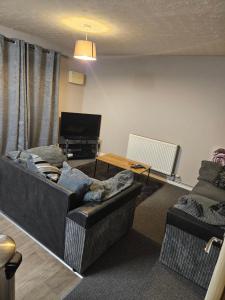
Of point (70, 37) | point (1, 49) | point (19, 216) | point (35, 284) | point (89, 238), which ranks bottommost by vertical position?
point (35, 284)

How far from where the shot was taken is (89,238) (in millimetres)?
1821

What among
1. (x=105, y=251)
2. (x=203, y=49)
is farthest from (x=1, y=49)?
(x=105, y=251)

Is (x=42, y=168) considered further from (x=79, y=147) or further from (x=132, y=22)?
(x=79, y=147)

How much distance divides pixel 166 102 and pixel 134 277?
3147 mm

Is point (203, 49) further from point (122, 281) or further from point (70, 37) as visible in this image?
point (122, 281)

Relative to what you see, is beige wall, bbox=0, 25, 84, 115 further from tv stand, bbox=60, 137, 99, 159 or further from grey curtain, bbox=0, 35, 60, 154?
tv stand, bbox=60, 137, 99, 159

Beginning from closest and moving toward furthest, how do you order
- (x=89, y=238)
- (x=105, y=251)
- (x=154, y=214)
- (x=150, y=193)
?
(x=89, y=238) < (x=105, y=251) < (x=154, y=214) < (x=150, y=193)

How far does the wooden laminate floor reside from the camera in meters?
1.71

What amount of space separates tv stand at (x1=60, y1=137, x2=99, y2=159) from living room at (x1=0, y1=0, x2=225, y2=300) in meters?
0.12

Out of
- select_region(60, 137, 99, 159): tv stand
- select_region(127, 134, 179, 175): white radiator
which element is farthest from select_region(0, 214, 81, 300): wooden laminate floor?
select_region(127, 134, 179, 175): white radiator

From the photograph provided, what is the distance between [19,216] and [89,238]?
38.1 inches

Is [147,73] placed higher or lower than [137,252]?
higher

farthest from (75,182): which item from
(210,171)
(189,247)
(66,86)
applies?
(66,86)

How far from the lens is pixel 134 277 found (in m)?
1.95
